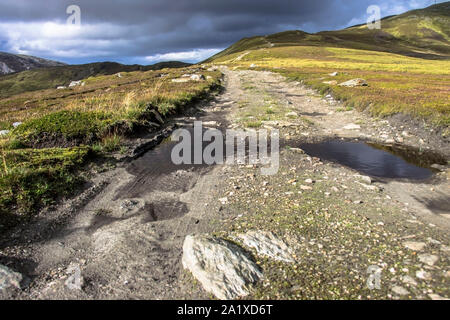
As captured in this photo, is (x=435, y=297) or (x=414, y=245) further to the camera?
(x=414, y=245)

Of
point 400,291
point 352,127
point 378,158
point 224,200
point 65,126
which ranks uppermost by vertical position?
point 65,126

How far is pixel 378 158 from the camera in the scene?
11.1 metres

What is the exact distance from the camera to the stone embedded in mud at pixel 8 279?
164 inches

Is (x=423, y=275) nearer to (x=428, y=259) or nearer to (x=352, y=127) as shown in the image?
(x=428, y=259)

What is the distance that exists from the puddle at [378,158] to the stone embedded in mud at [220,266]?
6.85 metres

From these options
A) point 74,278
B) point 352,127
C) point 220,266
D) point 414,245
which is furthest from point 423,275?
point 352,127

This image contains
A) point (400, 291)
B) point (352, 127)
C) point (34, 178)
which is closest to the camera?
point (400, 291)

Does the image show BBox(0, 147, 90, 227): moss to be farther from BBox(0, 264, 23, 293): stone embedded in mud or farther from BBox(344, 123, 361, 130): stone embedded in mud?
BBox(344, 123, 361, 130): stone embedded in mud

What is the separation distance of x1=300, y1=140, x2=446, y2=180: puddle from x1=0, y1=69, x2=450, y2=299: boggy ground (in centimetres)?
86

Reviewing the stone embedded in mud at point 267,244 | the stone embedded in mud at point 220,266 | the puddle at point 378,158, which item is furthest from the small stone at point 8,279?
the puddle at point 378,158

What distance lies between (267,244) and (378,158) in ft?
27.5

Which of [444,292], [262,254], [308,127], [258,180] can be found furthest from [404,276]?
Result: [308,127]
